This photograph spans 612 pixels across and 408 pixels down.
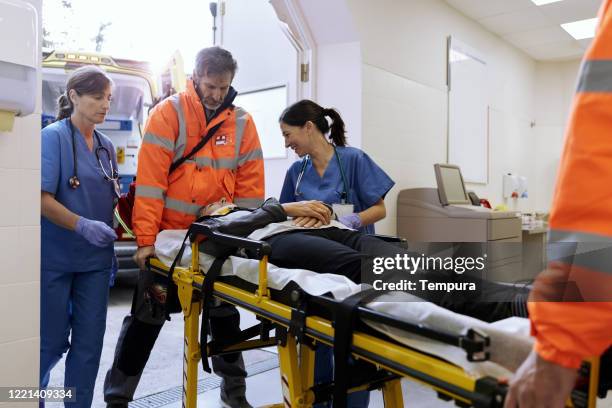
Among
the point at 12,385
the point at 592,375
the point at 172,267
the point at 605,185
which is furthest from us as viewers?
the point at 172,267

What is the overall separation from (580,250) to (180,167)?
1.65 m

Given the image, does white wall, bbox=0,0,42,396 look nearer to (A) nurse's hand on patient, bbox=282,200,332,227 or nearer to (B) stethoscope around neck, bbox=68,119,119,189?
(B) stethoscope around neck, bbox=68,119,119,189

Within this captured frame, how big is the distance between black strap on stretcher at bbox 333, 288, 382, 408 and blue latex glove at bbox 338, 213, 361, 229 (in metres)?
0.99

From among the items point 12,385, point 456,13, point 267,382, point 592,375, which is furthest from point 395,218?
point 592,375

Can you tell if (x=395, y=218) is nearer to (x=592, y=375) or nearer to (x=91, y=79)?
(x=91, y=79)

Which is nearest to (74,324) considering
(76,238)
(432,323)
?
(76,238)

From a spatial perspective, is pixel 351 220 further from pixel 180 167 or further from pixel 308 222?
pixel 180 167

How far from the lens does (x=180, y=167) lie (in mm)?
2051

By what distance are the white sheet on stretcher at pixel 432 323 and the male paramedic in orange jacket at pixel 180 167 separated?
0.68 meters

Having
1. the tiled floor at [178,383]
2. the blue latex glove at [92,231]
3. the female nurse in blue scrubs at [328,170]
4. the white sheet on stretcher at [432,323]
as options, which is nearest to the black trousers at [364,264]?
the white sheet on stretcher at [432,323]

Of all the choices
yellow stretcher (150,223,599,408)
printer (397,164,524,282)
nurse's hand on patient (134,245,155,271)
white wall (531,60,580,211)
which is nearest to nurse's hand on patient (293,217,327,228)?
yellow stretcher (150,223,599,408)

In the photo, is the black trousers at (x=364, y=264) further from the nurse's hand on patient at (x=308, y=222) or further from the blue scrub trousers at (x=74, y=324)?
the blue scrub trousers at (x=74, y=324)

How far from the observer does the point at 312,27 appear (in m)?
3.25

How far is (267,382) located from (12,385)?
4.52 ft
